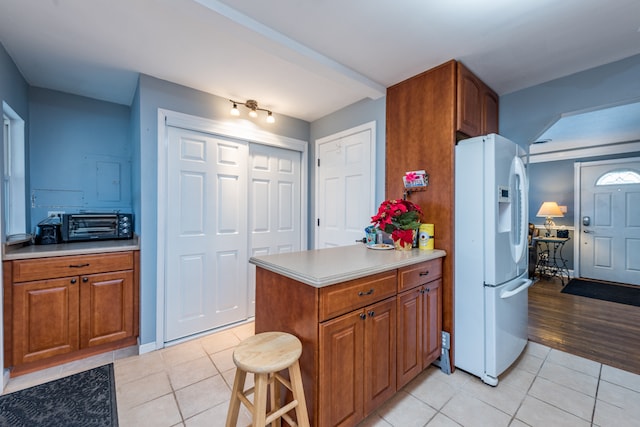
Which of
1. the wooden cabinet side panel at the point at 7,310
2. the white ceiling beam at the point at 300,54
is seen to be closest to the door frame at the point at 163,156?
the wooden cabinet side panel at the point at 7,310

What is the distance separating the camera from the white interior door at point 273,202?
295cm

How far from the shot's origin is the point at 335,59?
1.99 meters

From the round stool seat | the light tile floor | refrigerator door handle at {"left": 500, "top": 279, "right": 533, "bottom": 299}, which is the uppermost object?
refrigerator door handle at {"left": 500, "top": 279, "right": 533, "bottom": 299}

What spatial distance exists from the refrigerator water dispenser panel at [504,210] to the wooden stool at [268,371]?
5.35 ft

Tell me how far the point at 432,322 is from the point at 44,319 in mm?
2842

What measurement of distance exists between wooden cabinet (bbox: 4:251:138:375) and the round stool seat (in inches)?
65.0

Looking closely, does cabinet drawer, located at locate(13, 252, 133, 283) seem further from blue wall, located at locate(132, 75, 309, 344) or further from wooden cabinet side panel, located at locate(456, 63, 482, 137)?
wooden cabinet side panel, located at locate(456, 63, 482, 137)

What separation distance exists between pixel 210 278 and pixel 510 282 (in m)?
2.59

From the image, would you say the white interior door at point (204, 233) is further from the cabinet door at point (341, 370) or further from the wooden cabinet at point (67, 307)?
the cabinet door at point (341, 370)

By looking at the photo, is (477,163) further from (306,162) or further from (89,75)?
(89,75)

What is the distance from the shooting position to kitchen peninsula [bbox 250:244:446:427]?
122 cm

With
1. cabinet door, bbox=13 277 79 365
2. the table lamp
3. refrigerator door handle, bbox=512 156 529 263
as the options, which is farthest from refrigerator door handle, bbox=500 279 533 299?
the table lamp

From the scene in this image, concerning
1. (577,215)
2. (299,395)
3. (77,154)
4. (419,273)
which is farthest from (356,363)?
(577,215)

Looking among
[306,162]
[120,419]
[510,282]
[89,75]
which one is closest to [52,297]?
[120,419]
